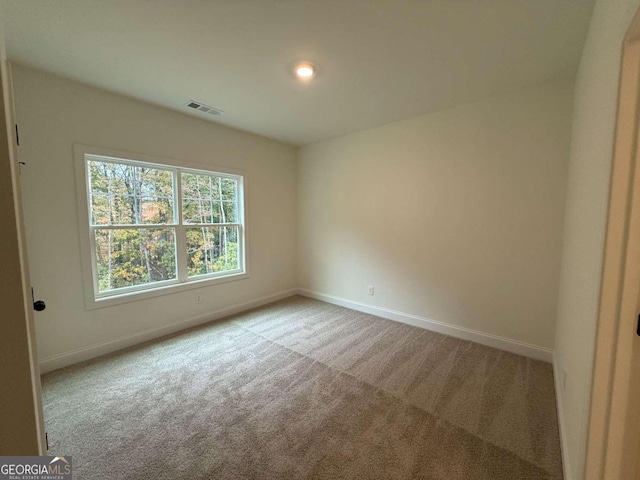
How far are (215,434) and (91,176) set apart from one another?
2.61 metres

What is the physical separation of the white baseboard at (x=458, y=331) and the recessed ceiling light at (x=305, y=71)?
9.44ft

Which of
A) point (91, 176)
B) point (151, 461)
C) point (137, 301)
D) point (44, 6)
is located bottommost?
point (151, 461)

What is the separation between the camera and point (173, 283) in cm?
306

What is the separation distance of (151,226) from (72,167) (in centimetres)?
83

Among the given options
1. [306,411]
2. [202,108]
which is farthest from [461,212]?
[202,108]

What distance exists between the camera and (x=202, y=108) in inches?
111

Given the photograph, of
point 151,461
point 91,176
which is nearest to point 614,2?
point 151,461

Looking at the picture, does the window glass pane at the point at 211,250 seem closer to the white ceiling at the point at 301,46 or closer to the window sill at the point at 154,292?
the window sill at the point at 154,292

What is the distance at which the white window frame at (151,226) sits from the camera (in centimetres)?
237

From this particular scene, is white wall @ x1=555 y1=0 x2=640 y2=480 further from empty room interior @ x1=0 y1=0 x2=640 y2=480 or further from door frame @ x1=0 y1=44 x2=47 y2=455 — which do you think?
door frame @ x1=0 y1=44 x2=47 y2=455

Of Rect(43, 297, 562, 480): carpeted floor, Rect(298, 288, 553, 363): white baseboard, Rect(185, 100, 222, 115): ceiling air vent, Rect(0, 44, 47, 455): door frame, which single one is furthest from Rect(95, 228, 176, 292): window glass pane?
Rect(298, 288, 553, 363): white baseboard

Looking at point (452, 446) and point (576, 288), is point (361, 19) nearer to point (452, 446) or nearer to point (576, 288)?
point (576, 288)

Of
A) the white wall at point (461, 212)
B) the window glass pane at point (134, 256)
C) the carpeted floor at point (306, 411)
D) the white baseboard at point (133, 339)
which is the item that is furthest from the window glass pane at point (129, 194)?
the white wall at point (461, 212)

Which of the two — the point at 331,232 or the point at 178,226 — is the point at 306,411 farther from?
the point at 331,232
